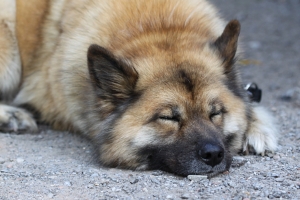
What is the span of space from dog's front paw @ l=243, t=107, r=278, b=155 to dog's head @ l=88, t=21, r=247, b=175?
0.16 metres

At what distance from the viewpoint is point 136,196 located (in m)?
3.07

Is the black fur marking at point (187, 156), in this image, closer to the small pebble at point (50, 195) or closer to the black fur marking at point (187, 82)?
the black fur marking at point (187, 82)

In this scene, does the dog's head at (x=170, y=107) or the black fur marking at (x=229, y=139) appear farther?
the black fur marking at (x=229, y=139)

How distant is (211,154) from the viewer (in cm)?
330

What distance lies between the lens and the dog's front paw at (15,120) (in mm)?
4559

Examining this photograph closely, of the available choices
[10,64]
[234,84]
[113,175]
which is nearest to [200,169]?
[113,175]

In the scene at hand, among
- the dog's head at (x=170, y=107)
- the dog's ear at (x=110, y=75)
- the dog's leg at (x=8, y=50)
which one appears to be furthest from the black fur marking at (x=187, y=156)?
the dog's leg at (x=8, y=50)

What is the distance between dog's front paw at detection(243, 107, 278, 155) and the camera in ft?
13.0

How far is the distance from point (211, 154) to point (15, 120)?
6.90 feet

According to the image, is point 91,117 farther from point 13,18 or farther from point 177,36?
point 13,18

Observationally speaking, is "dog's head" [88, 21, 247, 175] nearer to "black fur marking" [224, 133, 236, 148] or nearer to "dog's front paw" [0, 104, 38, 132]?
"black fur marking" [224, 133, 236, 148]

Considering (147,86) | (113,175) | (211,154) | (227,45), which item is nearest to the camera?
(211,154)

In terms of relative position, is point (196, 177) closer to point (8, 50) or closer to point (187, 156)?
point (187, 156)

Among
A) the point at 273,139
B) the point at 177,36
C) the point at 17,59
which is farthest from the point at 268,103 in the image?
the point at 17,59
